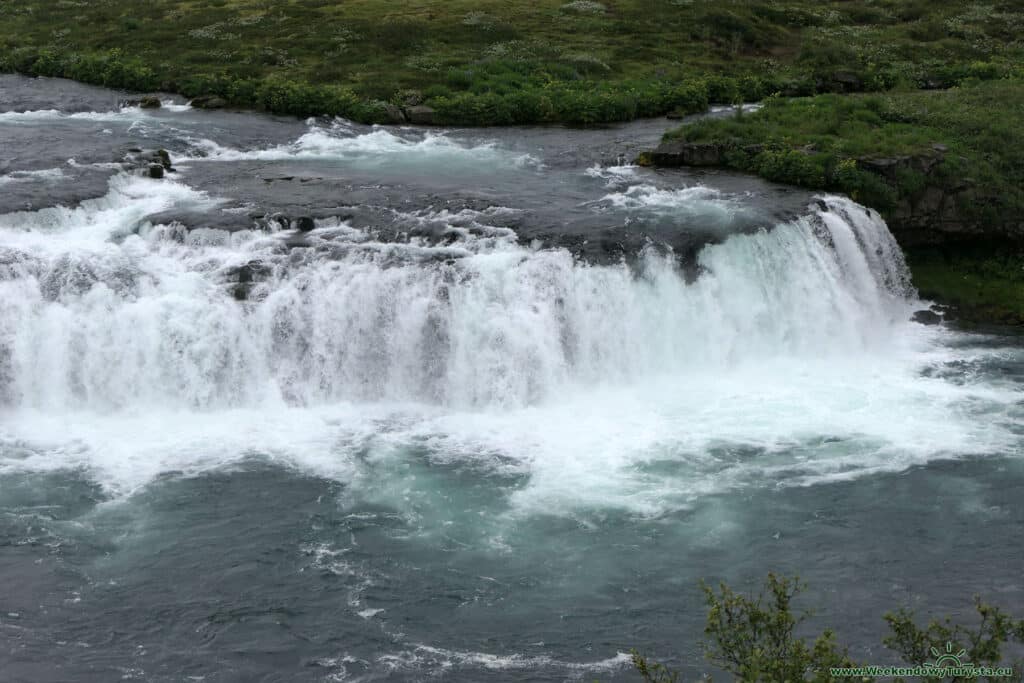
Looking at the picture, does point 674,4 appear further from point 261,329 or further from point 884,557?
point 884,557

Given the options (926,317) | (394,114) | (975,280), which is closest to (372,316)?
(926,317)

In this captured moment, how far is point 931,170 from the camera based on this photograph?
37406 millimetres

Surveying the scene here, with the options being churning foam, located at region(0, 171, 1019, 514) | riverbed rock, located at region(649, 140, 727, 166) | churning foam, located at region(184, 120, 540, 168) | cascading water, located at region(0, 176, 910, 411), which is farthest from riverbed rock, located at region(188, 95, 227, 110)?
Result: riverbed rock, located at region(649, 140, 727, 166)

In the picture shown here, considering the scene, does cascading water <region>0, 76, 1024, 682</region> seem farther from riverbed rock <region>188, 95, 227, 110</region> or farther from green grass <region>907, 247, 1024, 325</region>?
riverbed rock <region>188, 95, 227, 110</region>

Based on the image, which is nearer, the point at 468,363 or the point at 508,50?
the point at 468,363

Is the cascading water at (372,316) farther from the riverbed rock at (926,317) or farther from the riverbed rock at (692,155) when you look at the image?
the riverbed rock at (692,155)

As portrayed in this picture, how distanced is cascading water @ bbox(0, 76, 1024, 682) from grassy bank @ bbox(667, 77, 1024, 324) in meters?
1.77

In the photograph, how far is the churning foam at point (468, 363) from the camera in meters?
26.4

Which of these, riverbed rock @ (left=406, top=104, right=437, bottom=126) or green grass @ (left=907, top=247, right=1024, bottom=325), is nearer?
green grass @ (left=907, top=247, right=1024, bottom=325)

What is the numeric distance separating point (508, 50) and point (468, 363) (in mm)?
30197

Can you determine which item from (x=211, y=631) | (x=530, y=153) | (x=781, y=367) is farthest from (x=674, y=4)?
(x=211, y=631)

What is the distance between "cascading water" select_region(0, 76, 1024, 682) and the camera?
20.9m

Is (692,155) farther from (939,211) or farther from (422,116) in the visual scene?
(422,116)

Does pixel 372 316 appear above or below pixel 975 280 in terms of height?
below
